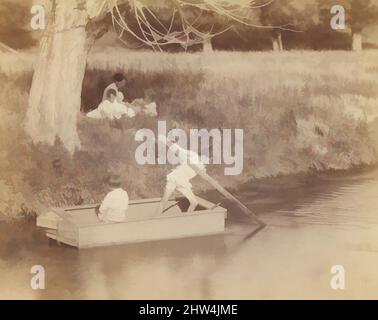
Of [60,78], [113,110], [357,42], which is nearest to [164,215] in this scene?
[113,110]

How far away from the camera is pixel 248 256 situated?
3232mm

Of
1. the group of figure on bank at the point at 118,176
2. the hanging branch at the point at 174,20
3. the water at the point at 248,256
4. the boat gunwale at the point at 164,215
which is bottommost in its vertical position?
the water at the point at 248,256

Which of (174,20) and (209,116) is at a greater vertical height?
(174,20)

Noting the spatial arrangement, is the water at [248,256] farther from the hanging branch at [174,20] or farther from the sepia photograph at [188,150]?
the hanging branch at [174,20]

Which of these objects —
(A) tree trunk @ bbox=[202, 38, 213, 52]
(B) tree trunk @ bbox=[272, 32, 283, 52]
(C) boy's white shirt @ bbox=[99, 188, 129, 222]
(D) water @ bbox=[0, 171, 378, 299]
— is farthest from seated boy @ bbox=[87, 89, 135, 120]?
(B) tree trunk @ bbox=[272, 32, 283, 52]

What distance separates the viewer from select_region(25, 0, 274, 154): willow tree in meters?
3.18

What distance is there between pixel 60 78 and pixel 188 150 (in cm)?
69

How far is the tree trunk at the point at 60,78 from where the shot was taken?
3.18m

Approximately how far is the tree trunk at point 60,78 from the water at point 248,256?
0.47 metres

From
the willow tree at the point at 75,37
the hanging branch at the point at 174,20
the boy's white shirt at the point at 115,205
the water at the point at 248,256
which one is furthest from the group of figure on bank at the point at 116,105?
the water at the point at 248,256

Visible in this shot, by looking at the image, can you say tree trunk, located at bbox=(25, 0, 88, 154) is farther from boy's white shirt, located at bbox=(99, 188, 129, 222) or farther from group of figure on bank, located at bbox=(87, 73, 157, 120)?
boy's white shirt, located at bbox=(99, 188, 129, 222)

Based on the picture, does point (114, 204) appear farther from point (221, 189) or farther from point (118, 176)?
point (221, 189)
